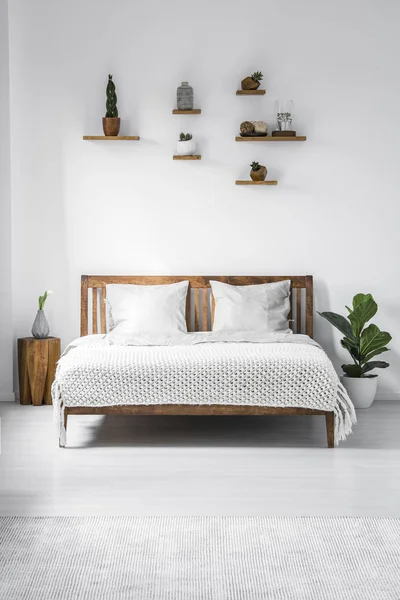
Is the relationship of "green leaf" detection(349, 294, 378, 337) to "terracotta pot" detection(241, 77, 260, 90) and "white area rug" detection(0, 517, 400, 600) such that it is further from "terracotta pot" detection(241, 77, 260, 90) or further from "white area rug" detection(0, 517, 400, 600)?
"white area rug" detection(0, 517, 400, 600)

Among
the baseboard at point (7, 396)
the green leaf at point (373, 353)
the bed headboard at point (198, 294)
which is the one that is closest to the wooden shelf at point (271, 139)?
the bed headboard at point (198, 294)

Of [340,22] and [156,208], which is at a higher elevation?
[340,22]

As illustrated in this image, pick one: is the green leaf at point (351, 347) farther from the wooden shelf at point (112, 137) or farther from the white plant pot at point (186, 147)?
the wooden shelf at point (112, 137)

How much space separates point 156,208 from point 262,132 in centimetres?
91

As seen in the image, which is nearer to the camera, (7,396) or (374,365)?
(374,365)

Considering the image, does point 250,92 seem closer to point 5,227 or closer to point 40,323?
point 5,227

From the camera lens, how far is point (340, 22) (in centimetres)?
523

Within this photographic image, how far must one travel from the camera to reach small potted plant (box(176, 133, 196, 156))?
5.22 metres

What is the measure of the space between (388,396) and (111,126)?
2720 mm

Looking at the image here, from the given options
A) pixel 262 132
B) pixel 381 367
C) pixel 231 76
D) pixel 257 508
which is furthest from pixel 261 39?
pixel 257 508

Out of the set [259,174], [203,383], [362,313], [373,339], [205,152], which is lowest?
[203,383]

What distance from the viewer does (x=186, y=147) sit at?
522cm

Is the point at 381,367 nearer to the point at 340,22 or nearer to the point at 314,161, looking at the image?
the point at 314,161

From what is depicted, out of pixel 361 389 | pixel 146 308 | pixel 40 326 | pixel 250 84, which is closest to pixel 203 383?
pixel 146 308
